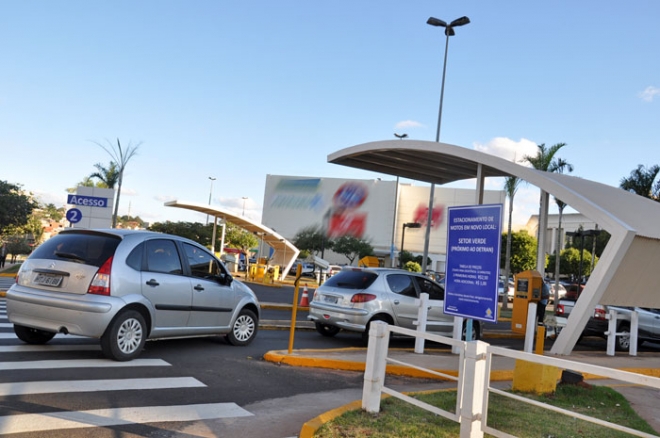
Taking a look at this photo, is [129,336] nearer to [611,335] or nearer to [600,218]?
[600,218]

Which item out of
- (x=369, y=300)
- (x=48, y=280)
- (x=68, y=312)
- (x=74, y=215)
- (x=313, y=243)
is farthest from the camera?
(x=313, y=243)

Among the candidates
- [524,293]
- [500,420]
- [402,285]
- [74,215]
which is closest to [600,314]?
[524,293]

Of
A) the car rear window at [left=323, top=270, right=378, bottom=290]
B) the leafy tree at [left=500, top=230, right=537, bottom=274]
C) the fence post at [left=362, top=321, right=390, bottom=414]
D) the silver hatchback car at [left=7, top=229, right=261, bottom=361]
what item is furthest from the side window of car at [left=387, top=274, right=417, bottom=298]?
the leafy tree at [left=500, top=230, right=537, bottom=274]

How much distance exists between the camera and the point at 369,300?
11062 millimetres

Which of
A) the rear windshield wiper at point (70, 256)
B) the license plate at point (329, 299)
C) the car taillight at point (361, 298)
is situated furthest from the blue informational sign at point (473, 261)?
the rear windshield wiper at point (70, 256)

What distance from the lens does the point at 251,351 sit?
948 cm

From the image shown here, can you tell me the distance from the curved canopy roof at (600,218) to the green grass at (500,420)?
4.37m

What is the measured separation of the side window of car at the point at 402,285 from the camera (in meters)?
11.6

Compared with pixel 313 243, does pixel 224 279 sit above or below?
below

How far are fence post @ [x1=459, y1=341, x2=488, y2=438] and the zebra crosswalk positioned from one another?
2269 mm

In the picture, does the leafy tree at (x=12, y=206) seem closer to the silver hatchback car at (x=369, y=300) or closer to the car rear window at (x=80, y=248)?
the silver hatchback car at (x=369, y=300)

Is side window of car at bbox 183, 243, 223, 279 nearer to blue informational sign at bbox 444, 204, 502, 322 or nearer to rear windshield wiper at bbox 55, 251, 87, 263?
rear windshield wiper at bbox 55, 251, 87, 263

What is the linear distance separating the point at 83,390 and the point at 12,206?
4449cm

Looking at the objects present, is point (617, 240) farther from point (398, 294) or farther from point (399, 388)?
point (399, 388)
